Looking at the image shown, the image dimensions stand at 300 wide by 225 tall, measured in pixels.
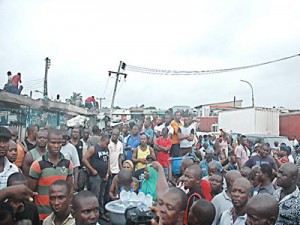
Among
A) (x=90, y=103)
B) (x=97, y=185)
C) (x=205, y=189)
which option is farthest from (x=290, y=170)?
(x=90, y=103)

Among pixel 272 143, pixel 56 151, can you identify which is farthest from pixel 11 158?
pixel 272 143

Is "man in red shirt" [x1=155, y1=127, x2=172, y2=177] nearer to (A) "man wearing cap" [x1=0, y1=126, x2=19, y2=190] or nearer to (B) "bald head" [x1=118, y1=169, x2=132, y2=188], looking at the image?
(B) "bald head" [x1=118, y1=169, x2=132, y2=188]

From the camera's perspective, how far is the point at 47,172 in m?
4.27

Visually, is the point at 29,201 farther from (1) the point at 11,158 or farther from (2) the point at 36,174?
(1) the point at 11,158

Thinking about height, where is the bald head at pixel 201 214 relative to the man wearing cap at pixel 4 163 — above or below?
below

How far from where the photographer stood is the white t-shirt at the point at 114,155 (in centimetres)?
810

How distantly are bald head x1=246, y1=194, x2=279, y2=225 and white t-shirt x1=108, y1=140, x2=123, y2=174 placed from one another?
17.1ft

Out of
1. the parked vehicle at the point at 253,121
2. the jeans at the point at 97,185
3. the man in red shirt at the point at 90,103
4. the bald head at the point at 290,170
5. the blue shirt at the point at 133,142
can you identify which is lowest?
the jeans at the point at 97,185

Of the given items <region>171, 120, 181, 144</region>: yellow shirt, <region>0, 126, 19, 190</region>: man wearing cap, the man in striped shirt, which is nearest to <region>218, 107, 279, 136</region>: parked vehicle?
<region>171, 120, 181, 144</region>: yellow shirt

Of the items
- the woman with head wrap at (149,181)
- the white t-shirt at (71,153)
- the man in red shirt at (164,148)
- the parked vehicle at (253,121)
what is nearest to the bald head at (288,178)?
the woman with head wrap at (149,181)

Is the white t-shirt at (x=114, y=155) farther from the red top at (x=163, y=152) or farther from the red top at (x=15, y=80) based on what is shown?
the red top at (x=15, y=80)

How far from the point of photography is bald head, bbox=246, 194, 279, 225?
3.05 metres

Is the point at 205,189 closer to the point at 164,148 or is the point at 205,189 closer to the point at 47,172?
the point at 47,172

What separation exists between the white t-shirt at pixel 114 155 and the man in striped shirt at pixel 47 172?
3.61 metres
